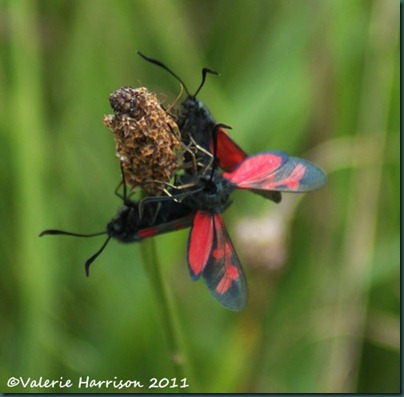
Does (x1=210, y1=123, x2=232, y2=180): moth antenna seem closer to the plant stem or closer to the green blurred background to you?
the plant stem

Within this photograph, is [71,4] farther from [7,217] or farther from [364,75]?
[364,75]

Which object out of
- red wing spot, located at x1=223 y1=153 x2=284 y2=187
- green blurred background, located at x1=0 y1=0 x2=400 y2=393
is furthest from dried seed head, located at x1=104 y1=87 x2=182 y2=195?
green blurred background, located at x1=0 y1=0 x2=400 y2=393

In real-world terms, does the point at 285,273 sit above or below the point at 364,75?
below

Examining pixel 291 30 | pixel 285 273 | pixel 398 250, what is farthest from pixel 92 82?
pixel 398 250

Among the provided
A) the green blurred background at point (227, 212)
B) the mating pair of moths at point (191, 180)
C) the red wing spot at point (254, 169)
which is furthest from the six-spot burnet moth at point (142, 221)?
the green blurred background at point (227, 212)

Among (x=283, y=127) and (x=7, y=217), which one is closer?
(x=7, y=217)

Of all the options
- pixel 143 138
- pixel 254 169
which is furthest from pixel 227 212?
pixel 143 138

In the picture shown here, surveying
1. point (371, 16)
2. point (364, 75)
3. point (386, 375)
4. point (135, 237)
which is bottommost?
point (386, 375)

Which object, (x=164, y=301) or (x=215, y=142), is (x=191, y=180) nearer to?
(x=215, y=142)
